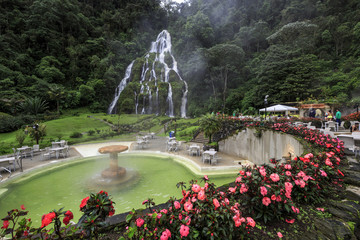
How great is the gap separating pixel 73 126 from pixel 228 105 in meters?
26.3

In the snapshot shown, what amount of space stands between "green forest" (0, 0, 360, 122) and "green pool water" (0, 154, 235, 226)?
19.3 m

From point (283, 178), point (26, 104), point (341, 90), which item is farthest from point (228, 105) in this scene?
point (26, 104)

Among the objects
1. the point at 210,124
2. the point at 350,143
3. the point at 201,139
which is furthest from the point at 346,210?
the point at 201,139

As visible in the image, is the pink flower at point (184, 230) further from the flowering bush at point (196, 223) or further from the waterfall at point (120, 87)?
the waterfall at point (120, 87)

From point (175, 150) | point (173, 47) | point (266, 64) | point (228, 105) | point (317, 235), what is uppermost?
point (173, 47)

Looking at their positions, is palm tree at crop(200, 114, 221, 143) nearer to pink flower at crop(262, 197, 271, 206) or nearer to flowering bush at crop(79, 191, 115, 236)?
pink flower at crop(262, 197, 271, 206)

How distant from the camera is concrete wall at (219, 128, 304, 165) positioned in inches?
273

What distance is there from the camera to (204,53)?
105 ft

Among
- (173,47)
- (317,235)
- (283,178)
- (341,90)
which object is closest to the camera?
(317,235)

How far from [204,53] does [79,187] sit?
32.4 m

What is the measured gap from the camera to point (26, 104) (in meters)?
23.3

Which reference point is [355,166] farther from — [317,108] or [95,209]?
[317,108]

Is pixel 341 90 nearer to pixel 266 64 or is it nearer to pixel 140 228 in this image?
pixel 266 64

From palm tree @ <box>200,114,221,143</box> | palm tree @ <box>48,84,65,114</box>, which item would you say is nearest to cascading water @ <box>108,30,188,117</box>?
palm tree @ <box>48,84,65,114</box>
